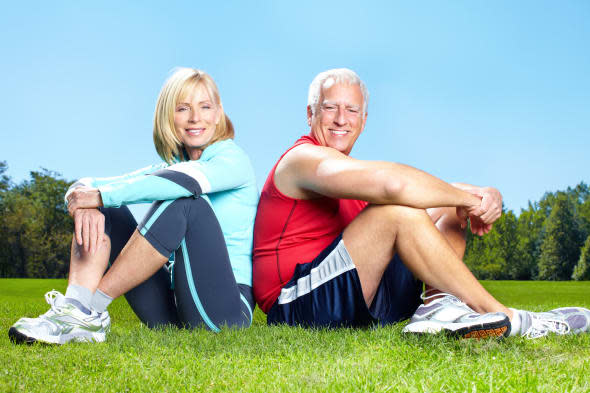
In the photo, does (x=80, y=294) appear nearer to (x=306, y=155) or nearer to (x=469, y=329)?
(x=306, y=155)

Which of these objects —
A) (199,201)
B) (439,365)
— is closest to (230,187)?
(199,201)

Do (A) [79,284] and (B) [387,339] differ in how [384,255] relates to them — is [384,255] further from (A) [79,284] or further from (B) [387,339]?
(A) [79,284]

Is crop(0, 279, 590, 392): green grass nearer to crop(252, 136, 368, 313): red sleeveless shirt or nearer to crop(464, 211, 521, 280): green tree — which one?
crop(252, 136, 368, 313): red sleeveless shirt

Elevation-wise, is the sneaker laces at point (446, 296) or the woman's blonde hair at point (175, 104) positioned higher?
the woman's blonde hair at point (175, 104)

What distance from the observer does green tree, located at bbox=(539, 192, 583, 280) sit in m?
36.5

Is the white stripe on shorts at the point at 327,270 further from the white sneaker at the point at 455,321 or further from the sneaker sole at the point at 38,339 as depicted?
the sneaker sole at the point at 38,339

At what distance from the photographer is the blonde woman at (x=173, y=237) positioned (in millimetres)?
2777

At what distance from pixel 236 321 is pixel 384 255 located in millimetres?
958

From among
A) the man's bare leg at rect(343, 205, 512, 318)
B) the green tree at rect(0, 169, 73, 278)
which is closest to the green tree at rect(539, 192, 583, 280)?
the green tree at rect(0, 169, 73, 278)

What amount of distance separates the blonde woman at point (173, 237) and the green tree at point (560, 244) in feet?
124

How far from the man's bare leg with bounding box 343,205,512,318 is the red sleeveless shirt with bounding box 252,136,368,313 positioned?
28 centimetres

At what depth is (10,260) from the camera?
34.2 metres

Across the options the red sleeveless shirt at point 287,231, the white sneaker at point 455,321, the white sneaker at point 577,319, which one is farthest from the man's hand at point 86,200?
the white sneaker at point 577,319

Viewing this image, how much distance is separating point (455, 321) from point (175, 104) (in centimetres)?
197
